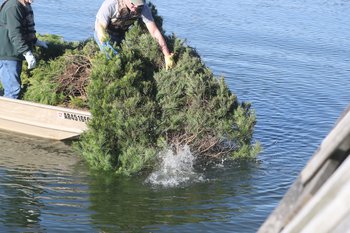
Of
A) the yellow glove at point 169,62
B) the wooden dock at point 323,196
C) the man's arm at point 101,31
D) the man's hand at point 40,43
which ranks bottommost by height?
the man's hand at point 40,43

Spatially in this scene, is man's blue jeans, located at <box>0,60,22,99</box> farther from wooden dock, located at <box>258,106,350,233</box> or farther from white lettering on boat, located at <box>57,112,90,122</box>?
wooden dock, located at <box>258,106,350,233</box>

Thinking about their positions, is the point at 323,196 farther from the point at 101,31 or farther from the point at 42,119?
the point at 42,119

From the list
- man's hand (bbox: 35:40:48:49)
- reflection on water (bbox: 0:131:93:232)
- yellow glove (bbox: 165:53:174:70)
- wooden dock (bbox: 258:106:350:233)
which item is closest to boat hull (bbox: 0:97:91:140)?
reflection on water (bbox: 0:131:93:232)

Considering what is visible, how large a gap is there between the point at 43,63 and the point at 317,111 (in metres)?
6.40

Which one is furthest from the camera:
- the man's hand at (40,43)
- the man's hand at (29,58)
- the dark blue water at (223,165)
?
the man's hand at (40,43)

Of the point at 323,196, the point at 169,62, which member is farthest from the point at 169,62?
the point at 323,196

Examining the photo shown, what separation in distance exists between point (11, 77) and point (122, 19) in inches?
89.5

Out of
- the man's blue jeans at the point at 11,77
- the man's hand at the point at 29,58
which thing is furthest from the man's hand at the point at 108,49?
the man's blue jeans at the point at 11,77

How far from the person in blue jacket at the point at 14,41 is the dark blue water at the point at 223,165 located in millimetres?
1081

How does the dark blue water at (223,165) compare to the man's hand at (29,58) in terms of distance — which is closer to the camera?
the dark blue water at (223,165)

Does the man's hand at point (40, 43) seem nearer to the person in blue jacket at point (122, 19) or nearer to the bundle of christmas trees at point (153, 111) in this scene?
the person in blue jacket at point (122, 19)

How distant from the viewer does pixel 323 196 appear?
3.84 ft

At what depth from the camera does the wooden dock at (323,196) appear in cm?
115

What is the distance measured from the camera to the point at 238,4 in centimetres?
2814
